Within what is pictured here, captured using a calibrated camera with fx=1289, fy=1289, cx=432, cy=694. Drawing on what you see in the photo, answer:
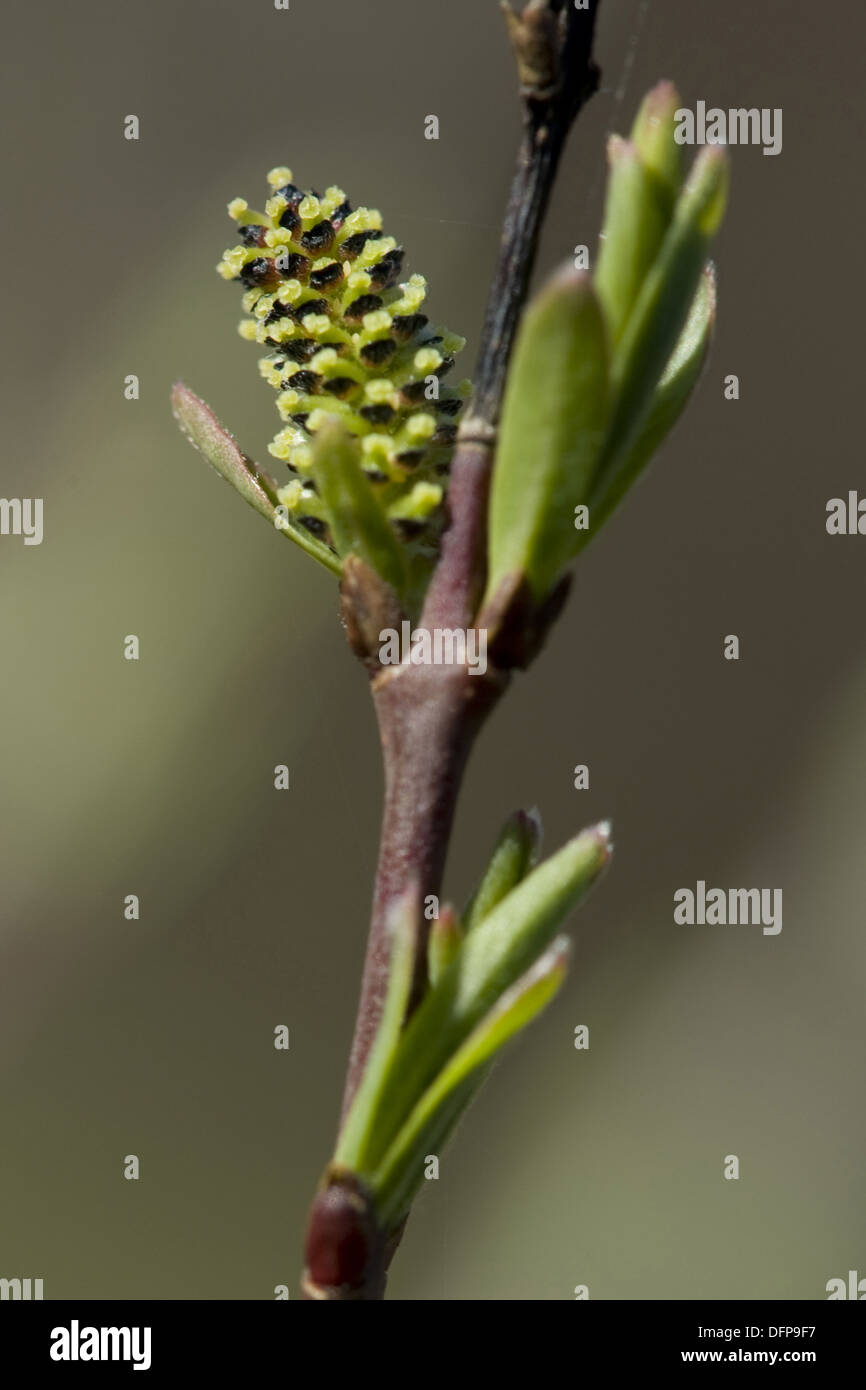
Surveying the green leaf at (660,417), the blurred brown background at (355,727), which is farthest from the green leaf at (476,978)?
the blurred brown background at (355,727)

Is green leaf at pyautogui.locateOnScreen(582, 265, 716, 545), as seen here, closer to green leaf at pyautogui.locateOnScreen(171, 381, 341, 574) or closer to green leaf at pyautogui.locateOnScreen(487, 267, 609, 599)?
green leaf at pyautogui.locateOnScreen(487, 267, 609, 599)

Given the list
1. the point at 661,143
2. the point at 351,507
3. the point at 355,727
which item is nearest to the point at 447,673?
the point at 351,507

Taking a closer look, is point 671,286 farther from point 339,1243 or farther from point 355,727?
point 355,727

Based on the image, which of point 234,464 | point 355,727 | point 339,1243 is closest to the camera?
point 339,1243

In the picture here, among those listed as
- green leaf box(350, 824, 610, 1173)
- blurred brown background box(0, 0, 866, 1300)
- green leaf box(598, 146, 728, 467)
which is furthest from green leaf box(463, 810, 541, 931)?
blurred brown background box(0, 0, 866, 1300)

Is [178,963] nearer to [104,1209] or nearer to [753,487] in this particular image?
[104,1209]

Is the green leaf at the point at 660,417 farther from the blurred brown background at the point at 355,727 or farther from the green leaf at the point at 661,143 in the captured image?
the blurred brown background at the point at 355,727
